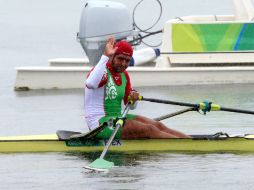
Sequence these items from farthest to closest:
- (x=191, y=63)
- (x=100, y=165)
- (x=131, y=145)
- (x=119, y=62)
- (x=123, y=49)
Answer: (x=191, y=63) → (x=131, y=145) → (x=119, y=62) → (x=123, y=49) → (x=100, y=165)

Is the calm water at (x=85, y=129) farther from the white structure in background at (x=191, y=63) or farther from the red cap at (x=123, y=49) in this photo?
the red cap at (x=123, y=49)

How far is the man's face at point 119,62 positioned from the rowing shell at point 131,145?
83 centimetres

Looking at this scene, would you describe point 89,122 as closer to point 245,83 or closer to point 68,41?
point 245,83

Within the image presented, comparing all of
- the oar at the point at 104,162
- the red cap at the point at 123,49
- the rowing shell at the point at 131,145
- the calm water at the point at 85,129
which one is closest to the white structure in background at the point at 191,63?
the calm water at the point at 85,129

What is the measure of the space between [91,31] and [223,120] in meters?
4.03

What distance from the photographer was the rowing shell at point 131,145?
43.9 feet

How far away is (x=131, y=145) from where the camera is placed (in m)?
13.4

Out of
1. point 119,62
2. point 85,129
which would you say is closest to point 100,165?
point 119,62

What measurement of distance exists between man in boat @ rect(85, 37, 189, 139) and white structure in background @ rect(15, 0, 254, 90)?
742cm

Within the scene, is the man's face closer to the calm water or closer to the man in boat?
the man in boat

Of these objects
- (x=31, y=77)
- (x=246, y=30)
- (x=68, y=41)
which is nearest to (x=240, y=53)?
(x=246, y=30)

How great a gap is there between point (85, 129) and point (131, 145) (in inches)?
121

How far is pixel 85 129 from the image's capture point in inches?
645

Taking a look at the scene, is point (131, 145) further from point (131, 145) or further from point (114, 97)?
point (114, 97)
